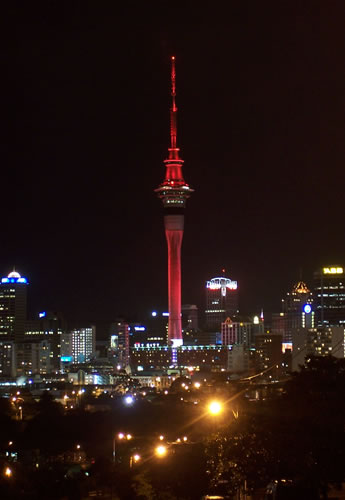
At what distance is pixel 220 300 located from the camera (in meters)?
174

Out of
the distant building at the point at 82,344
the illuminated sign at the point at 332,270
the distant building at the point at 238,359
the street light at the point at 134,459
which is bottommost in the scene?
the street light at the point at 134,459

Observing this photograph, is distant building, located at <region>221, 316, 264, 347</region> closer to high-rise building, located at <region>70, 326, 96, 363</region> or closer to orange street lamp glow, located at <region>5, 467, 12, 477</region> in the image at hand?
high-rise building, located at <region>70, 326, 96, 363</region>

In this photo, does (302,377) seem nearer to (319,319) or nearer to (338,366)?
(338,366)

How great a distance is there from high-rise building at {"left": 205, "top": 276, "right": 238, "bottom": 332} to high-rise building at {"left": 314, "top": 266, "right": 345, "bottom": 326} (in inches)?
1353

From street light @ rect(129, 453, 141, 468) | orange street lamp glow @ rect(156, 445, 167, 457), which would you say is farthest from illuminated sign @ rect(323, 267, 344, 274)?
orange street lamp glow @ rect(156, 445, 167, 457)

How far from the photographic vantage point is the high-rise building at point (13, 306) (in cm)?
13775

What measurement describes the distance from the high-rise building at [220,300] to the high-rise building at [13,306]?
37026mm

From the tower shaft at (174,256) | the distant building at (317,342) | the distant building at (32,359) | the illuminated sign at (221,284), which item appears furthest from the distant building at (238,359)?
the illuminated sign at (221,284)

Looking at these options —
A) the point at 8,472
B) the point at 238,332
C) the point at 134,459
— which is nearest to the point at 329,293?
the point at 238,332

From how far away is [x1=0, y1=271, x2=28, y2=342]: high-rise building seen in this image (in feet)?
452

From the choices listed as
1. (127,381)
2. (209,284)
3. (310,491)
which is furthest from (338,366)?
(209,284)

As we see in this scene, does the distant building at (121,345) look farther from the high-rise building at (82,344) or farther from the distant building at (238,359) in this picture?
Result: the distant building at (238,359)

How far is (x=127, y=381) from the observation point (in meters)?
105

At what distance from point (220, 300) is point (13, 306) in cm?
4268
